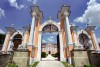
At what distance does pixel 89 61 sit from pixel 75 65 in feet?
5.27

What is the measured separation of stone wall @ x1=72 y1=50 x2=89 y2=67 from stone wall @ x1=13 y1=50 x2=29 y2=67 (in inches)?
214

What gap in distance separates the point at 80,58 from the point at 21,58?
6.67 m

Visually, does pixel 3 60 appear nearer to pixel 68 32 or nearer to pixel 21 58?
pixel 21 58

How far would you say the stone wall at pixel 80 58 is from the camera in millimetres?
12848

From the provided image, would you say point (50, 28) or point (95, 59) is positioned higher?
point (50, 28)

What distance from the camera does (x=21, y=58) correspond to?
1299cm

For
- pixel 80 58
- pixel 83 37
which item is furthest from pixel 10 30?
pixel 80 58

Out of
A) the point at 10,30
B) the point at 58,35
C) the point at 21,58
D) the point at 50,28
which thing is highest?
the point at 10,30

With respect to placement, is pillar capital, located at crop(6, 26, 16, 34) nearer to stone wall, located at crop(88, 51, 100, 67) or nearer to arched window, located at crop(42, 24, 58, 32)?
arched window, located at crop(42, 24, 58, 32)

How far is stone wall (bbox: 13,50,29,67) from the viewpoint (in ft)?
41.9

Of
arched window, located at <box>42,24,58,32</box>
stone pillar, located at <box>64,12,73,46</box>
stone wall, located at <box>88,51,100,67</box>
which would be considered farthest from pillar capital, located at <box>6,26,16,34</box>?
stone wall, located at <box>88,51,100,67</box>

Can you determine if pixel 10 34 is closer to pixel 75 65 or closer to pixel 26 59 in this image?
pixel 26 59

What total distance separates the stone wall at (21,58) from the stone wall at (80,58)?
17.8 ft

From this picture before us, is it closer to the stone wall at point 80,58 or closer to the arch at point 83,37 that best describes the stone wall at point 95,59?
the stone wall at point 80,58
